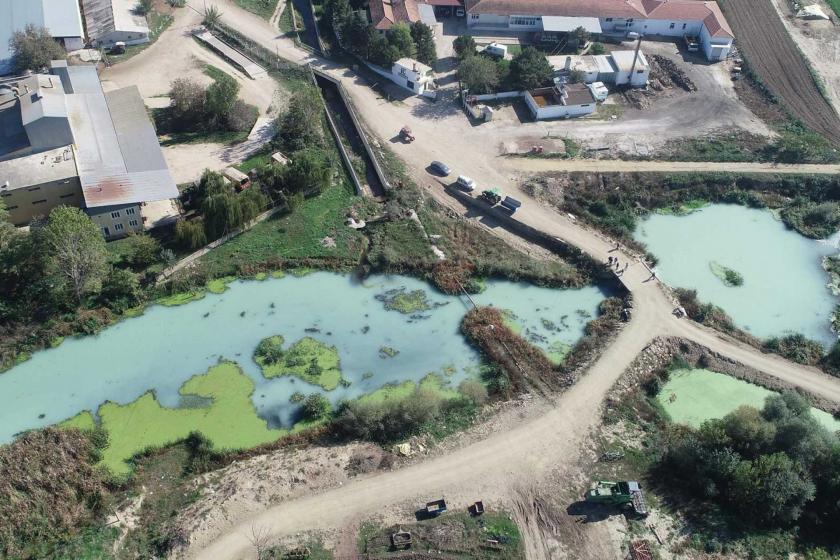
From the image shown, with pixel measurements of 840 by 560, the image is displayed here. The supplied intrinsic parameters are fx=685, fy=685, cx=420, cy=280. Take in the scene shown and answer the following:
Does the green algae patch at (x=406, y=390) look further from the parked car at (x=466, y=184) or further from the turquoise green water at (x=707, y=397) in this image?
the parked car at (x=466, y=184)

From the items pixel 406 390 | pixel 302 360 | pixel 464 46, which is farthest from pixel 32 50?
pixel 406 390

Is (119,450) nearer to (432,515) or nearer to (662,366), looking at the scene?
(432,515)

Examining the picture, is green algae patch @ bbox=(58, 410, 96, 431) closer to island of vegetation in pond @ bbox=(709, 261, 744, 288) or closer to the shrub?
the shrub

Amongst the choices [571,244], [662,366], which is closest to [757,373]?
[662,366]

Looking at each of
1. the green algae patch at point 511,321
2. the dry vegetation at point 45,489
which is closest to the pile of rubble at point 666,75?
the green algae patch at point 511,321

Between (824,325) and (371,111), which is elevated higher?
(371,111)
